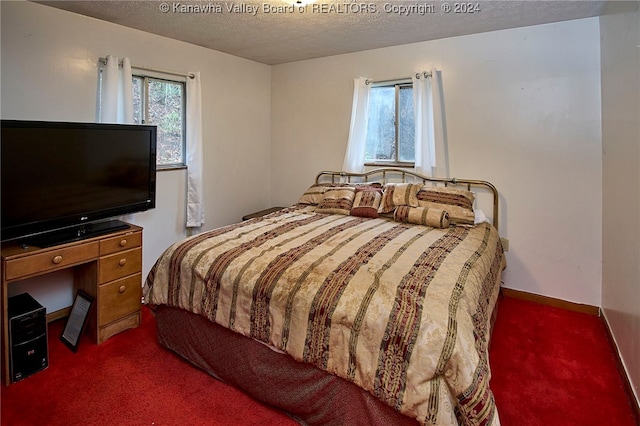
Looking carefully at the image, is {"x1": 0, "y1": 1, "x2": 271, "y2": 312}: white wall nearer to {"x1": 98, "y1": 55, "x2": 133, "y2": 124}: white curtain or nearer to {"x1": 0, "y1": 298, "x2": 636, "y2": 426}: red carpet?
{"x1": 98, "y1": 55, "x2": 133, "y2": 124}: white curtain

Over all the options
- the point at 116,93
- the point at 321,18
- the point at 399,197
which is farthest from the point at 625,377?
the point at 116,93

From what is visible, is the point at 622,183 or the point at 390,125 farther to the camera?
the point at 390,125

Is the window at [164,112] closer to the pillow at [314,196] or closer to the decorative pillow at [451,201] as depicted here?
the pillow at [314,196]

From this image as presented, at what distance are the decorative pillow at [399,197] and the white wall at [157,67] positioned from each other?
1.81 m

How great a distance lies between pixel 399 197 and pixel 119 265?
2224 mm

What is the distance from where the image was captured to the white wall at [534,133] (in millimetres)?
2908

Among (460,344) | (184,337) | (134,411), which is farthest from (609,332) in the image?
(134,411)

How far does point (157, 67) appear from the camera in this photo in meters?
3.26

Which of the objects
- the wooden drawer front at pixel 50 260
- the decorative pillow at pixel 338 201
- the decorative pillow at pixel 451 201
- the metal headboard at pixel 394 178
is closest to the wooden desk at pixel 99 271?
the wooden drawer front at pixel 50 260

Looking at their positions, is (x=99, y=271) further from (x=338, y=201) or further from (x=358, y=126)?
(x=358, y=126)

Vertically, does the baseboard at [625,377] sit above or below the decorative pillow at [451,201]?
below

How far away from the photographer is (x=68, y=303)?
9.43 feet

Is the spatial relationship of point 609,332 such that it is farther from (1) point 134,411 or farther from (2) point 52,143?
(2) point 52,143

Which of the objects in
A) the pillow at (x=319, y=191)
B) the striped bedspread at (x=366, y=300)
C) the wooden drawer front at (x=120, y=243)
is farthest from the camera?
the pillow at (x=319, y=191)
